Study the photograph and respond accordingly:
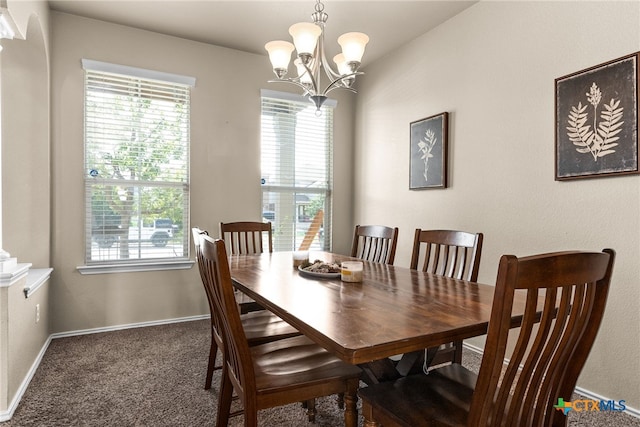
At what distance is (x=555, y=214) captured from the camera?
7.84 feet

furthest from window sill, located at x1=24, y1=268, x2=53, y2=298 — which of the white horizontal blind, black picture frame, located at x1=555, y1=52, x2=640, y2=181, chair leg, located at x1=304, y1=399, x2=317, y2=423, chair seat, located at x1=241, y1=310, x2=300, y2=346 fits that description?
black picture frame, located at x1=555, y1=52, x2=640, y2=181

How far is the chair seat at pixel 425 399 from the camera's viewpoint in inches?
44.6

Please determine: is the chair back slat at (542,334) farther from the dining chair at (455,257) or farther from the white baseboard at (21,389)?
the white baseboard at (21,389)

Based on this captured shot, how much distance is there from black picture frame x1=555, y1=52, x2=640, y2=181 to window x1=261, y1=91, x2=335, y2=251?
2439mm

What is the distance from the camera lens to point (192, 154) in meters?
3.61

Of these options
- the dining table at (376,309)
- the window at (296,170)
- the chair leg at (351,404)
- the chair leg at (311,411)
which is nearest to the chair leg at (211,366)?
the dining table at (376,309)

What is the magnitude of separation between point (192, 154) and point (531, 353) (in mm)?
3330

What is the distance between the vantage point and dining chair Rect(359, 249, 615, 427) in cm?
85

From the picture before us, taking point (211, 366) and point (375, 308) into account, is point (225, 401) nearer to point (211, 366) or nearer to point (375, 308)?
point (211, 366)

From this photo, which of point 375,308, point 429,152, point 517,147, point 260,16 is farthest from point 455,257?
point 260,16

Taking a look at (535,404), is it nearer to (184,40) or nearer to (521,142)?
(521,142)

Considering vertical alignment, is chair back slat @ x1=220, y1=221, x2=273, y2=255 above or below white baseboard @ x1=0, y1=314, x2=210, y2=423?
above

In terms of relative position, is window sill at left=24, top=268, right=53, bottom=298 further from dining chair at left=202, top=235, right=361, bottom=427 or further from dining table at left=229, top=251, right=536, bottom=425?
dining chair at left=202, top=235, right=361, bottom=427

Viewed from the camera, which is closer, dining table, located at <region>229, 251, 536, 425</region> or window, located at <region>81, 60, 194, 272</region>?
dining table, located at <region>229, 251, 536, 425</region>
